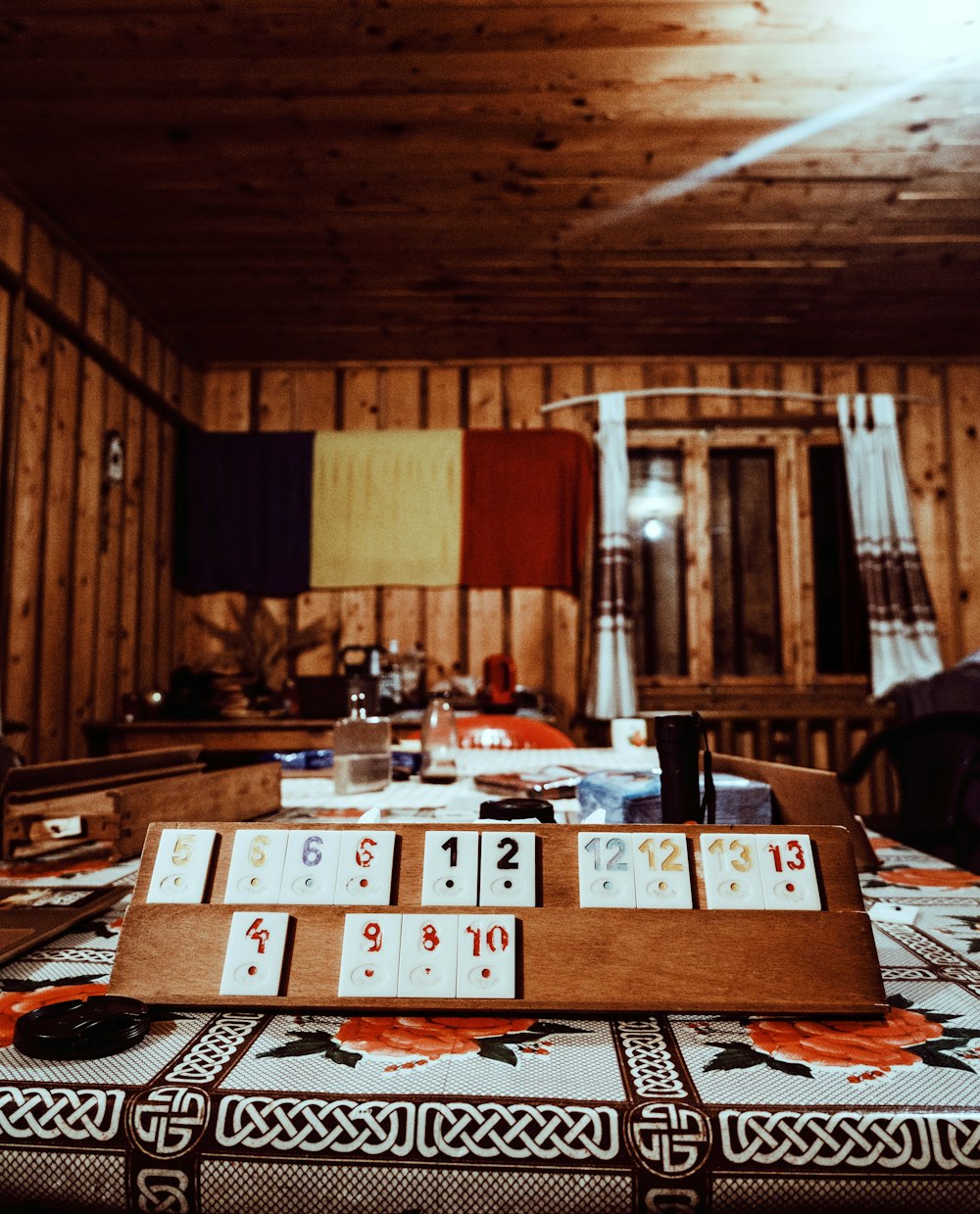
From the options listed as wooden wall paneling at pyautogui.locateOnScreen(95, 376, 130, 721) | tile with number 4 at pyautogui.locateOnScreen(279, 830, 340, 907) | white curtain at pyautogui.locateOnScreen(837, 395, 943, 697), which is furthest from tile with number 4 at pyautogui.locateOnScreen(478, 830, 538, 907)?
white curtain at pyautogui.locateOnScreen(837, 395, 943, 697)

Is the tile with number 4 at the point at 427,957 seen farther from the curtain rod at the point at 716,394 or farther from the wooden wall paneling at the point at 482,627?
the curtain rod at the point at 716,394

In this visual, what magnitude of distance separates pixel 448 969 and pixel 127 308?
4189mm

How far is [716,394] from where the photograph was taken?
4.87 metres

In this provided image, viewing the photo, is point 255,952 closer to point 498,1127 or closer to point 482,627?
point 498,1127

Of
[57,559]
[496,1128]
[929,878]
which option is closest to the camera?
[496,1128]

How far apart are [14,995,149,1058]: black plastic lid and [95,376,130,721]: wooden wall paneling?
350cm

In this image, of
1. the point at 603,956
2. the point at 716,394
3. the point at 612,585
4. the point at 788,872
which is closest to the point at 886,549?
the point at 716,394

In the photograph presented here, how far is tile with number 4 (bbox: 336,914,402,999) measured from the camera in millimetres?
599

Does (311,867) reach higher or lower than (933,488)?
lower

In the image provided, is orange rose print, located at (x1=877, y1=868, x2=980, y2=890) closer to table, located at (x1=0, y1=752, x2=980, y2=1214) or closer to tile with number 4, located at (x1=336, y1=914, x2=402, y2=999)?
table, located at (x1=0, y1=752, x2=980, y2=1214)

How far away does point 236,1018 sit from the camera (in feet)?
1.96

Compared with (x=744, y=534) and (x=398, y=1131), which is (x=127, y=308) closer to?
(x=744, y=534)

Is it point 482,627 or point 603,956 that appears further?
point 482,627

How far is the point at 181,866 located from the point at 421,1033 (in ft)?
0.77
